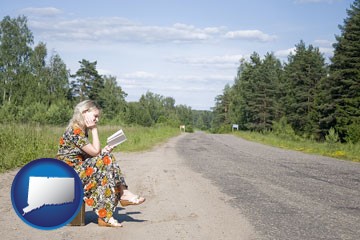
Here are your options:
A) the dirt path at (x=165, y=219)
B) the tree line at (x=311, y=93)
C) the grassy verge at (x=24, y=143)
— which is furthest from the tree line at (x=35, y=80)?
the dirt path at (x=165, y=219)

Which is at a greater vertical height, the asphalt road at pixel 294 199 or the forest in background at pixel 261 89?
the forest in background at pixel 261 89

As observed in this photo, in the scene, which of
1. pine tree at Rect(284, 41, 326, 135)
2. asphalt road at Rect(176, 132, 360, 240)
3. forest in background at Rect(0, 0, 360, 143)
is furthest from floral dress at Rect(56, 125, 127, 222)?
pine tree at Rect(284, 41, 326, 135)

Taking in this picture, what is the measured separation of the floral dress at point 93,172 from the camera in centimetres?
528

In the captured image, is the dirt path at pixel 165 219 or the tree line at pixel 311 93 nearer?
the dirt path at pixel 165 219

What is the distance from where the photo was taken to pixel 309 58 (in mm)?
60312

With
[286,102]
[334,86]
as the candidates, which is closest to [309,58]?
[286,102]

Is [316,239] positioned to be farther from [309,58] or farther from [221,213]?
[309,58]

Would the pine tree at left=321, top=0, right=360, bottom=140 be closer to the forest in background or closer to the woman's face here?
the forest in background

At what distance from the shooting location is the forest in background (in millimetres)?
41781

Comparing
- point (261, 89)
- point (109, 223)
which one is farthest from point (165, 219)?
point (261, 89)

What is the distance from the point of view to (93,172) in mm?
5285

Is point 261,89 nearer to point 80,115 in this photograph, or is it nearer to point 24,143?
point 24,143

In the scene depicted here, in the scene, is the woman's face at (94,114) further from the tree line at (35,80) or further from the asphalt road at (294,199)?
the tree line at (35,80)

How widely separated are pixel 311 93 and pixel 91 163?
59.3 meters
